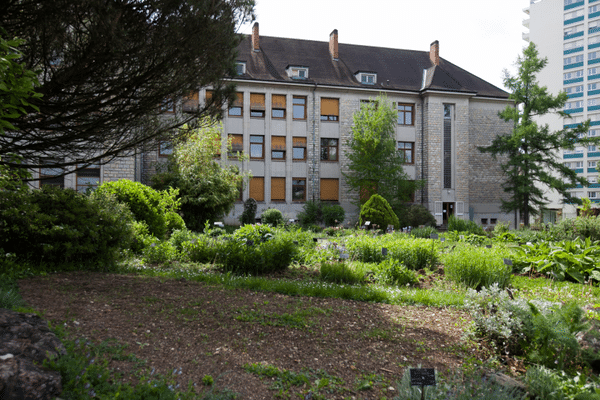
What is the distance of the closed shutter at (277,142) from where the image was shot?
25.7m

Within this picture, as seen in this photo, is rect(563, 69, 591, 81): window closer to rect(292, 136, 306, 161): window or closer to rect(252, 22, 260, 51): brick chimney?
rect(292, 136, 306, 161): window

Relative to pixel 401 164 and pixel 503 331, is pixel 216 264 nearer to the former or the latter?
pixel 503 331

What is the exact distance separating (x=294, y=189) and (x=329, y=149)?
11.9 feet

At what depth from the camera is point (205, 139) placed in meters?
20.1

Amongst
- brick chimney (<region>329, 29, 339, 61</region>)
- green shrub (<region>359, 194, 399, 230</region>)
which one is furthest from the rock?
brick chimney (<region>329, 29, 339, 61</region>)

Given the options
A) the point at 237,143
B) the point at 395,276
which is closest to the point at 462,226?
the point at 395,276

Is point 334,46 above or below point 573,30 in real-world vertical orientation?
below

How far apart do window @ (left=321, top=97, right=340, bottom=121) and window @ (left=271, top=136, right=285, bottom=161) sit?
318cm

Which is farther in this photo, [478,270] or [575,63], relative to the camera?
[575,63]

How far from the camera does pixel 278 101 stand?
2570cm

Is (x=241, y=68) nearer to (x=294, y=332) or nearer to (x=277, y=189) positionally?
(x=277, y=189)

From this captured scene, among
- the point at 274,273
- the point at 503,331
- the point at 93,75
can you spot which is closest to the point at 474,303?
the point at 503,331

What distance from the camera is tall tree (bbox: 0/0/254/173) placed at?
5469 millimetres

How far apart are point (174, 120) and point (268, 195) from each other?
1713 centimetres
